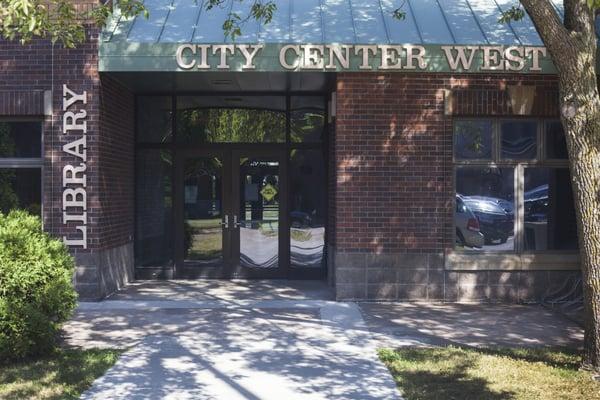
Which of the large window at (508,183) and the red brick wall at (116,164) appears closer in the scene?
the red brick wall at (116,164)

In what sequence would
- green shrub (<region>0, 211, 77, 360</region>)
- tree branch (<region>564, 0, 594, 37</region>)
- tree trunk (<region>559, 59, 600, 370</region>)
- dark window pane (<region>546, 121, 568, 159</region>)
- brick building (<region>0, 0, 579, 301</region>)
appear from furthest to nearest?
dark window pane (<region>546, 121, 568, 159</region>)
brick building (<region>0, 0, 579, 301</region>)
green shrub (<region>0, 211, 77, 360</region>)
tree branch (<region>564, 0, 594, 37</region>)
tree trunk (<region>559, 59, 600, 370</region>)

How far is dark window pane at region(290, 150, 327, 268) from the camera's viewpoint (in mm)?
11773

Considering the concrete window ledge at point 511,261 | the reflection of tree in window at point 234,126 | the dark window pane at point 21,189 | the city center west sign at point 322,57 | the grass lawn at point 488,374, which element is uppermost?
the city center west sign at point 322,57

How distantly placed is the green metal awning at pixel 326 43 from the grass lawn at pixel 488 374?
4.46m

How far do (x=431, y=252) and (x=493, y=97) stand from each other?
2.56m

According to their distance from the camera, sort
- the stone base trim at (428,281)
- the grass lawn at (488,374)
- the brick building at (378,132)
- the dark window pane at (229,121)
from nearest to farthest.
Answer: the grass lawn at (488,374)
the brick building at (378,132)
the stone base trim at (428,281)
the dark window pane at (229,121)

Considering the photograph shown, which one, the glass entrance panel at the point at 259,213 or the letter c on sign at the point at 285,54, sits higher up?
the letter c on sign at the point at 285,54

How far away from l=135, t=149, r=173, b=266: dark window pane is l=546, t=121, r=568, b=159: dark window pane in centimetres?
661

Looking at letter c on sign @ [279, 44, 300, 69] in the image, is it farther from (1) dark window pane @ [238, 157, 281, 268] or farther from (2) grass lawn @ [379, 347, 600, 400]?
(2) grass lawn @ [379, 347, 600, 400]

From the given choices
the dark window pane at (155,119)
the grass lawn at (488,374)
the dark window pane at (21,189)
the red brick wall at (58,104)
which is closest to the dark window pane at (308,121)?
the dark window pane at (155,119)

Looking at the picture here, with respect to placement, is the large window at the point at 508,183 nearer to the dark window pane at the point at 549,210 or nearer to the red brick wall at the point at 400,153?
the dark window pane at the point at 549,210

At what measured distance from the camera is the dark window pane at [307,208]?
11773 mm

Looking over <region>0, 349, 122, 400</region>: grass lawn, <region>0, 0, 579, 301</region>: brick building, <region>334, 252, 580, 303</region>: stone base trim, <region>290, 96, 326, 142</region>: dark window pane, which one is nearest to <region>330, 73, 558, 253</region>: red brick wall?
<region>0, 0, 579, 301</region>: brick building

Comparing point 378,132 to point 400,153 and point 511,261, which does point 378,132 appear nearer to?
point 400,153
